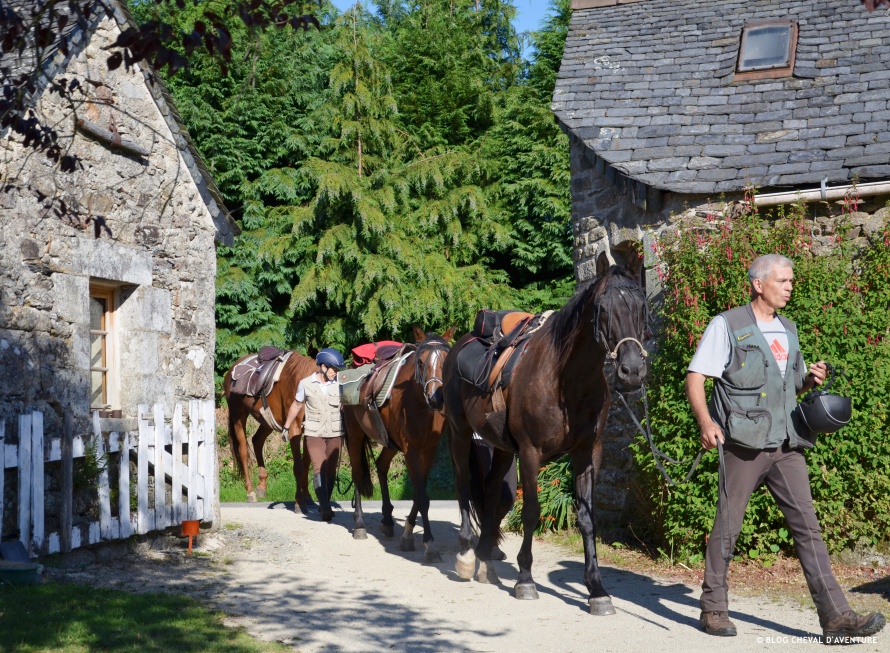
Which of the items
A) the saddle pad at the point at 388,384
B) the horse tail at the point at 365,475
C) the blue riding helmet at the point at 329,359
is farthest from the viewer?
the blue riding helmet at the point at 329,359

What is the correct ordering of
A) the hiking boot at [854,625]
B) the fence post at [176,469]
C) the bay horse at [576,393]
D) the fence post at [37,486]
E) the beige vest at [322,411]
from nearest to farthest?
the hiking boot at [854,625] < the bay horse at [576,393] < the fence post at [37,486] < the fence post at [176,469] < the beige vest at [322,411]

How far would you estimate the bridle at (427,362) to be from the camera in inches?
345

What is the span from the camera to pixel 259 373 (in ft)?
44.4

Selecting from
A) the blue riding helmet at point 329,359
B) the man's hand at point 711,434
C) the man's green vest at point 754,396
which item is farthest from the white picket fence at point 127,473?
the man's green vest at point 754,396

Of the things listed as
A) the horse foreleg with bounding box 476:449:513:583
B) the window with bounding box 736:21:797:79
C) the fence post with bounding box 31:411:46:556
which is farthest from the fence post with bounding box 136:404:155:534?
the window with bounding box 736:21:797:79

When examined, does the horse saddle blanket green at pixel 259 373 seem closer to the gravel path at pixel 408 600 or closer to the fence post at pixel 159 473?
the gravel path at pixel 408 600

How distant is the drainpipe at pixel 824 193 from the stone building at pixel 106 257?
17.9 ft

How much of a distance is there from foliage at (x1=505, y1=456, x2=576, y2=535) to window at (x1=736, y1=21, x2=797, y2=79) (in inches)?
189

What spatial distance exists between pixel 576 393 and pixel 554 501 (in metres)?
3.62

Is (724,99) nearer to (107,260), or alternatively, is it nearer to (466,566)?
(466,566)

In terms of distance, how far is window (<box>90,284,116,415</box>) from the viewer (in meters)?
8.77

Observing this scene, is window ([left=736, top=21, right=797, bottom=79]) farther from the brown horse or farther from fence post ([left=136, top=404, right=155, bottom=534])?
fence post ([left=136, top=404, right=155, bottom=534])

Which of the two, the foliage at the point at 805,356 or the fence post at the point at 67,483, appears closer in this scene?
the foliage at the point at 805,356

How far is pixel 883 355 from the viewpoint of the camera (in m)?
7.47
